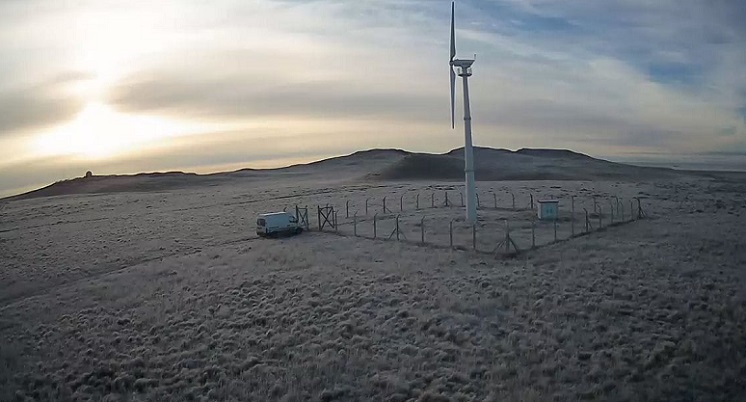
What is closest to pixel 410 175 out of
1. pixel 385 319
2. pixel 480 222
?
pixel 480 222

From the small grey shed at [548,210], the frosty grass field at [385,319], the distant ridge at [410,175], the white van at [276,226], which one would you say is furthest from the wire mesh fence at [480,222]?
the distant ridge at [410,175]

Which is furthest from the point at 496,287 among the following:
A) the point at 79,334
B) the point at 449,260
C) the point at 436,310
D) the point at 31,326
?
the point at 31,326

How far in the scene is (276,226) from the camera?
33156mm

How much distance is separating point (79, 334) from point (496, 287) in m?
13.1

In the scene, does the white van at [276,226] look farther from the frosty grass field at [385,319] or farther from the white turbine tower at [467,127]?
the white turbine tower at [467,127]

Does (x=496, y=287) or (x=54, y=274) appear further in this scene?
(x=54, y=274)

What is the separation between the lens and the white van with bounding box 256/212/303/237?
108 ft

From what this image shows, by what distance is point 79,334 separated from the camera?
61.9ft

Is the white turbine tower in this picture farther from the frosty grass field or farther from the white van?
the white van

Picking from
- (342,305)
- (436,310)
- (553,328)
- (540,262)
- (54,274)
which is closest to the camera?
(553,328)

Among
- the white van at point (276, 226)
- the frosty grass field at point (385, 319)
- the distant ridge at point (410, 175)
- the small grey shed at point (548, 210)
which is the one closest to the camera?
the frosty grass field at point (385, 319)

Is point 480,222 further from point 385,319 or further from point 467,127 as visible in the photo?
point 385,319

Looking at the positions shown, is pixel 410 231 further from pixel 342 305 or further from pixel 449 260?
pixel 342 305

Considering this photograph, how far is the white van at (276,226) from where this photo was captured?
33000 millimetres
